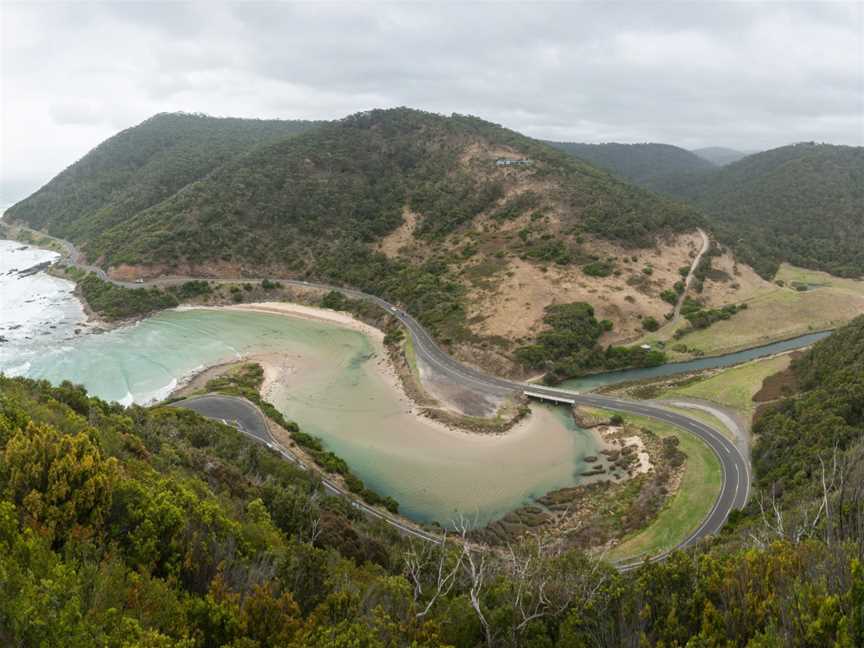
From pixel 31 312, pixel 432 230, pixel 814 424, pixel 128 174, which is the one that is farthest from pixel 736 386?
pixel 128 174

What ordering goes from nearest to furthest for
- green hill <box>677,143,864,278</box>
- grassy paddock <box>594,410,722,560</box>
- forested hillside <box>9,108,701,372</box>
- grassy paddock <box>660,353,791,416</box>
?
grassy paddock <box>594,410,722,560</box> → grassy paddock <box>660,353,791,416</box> → forested hillside <box>9,108,701,372</box> → green hill <box>677,143,864,278</box>

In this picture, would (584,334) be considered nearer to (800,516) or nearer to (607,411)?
(607,411)

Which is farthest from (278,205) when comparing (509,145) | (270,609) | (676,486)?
(270,609)

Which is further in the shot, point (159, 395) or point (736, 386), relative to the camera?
point (159, 395)

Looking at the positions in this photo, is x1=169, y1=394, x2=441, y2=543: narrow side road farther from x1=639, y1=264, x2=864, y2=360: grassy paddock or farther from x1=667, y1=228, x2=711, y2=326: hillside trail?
x1=667, y1=228, x2=711, y2=326: hillside trail

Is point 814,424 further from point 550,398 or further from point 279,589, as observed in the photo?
point 279,589

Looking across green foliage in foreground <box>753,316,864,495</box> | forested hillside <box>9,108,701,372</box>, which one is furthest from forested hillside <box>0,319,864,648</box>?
forested hillside <box>9,108,701,372</box>
